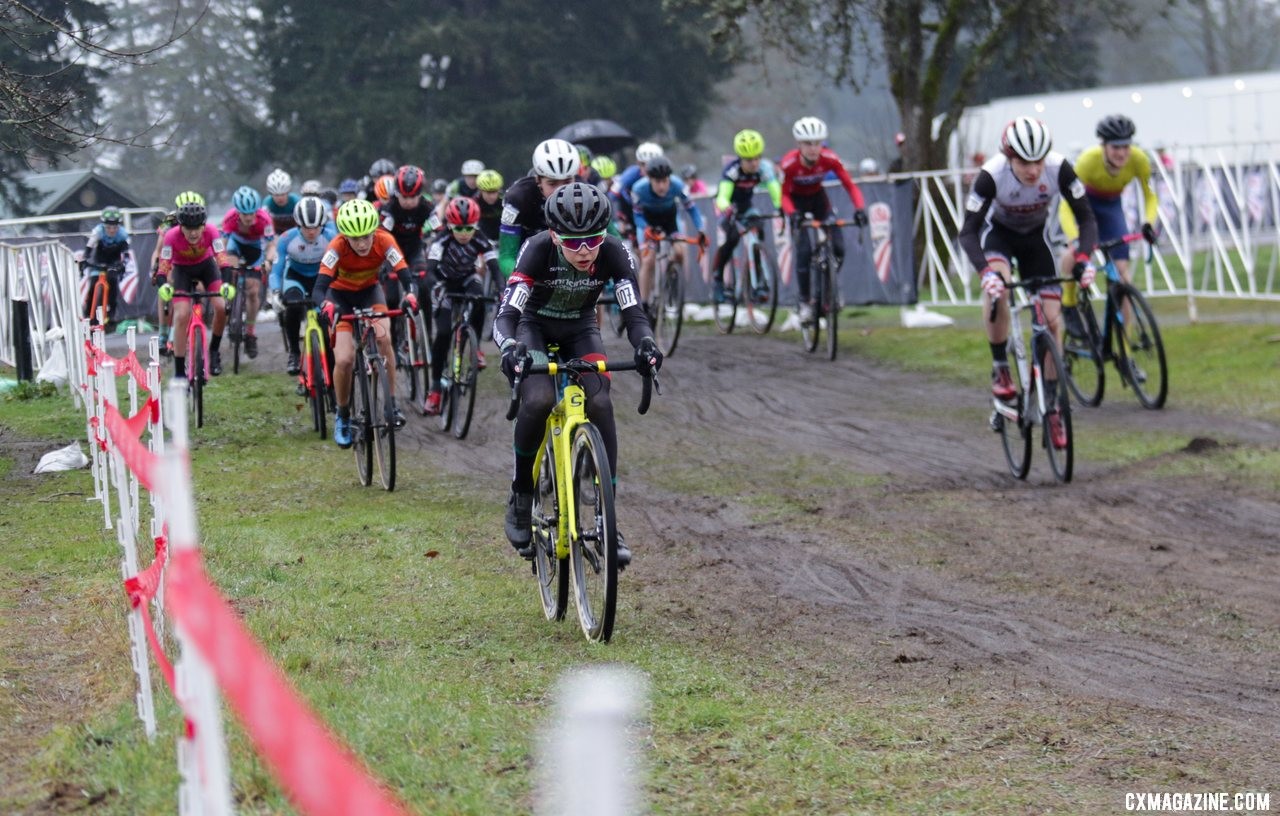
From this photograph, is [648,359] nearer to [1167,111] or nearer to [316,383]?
[316,383]

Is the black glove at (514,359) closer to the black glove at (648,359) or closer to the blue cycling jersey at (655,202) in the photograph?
the black glove at (648,359)

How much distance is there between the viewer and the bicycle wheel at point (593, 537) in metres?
6.64

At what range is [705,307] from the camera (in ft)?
78.8

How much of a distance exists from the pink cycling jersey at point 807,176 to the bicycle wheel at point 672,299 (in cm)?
158

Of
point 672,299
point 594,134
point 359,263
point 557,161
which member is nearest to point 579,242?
point 557,161

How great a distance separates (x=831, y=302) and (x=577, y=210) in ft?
34.2

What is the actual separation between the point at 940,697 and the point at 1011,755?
2.63 feet

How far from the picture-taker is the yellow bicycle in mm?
6750

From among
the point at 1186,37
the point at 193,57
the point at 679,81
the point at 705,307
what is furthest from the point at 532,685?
the point at 1186,37

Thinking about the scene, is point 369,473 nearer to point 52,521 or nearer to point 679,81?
point 52,521

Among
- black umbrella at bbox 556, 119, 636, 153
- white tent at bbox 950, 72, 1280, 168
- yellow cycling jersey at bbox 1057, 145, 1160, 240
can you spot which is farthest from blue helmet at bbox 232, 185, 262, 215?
white tent at bbox 950, 72, 1280, 168

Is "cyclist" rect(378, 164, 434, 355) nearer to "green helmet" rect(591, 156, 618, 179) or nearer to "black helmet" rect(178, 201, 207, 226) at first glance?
"black helmet" rect(178, 201, 207, 226)

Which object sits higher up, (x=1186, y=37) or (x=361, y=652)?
(x=1186, y=37)

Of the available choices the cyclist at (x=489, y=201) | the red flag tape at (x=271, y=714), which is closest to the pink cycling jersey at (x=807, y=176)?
the cyclist at (x=489, y=201)
